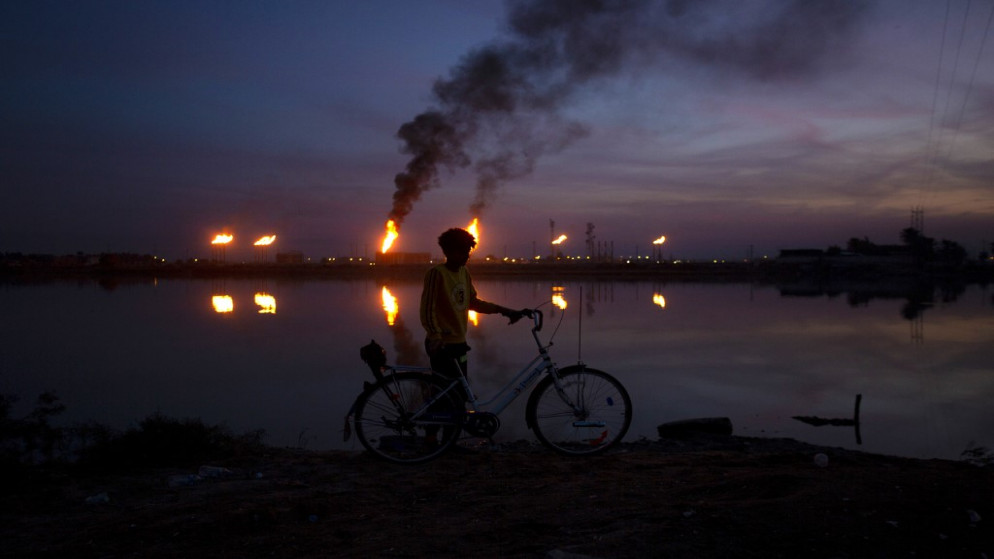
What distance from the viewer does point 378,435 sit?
244 inches

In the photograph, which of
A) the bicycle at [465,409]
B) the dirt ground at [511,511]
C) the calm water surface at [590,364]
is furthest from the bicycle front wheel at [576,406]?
the calm water surface at [590,364]

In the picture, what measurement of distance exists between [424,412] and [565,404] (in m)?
1.35

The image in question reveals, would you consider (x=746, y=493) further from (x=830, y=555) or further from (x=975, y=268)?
(x=975, y=268)

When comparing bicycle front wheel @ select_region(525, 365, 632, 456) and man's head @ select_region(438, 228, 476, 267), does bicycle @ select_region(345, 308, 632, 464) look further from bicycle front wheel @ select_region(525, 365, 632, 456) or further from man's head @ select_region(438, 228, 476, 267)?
man's head @ select_region(438, 228, 476, 267)

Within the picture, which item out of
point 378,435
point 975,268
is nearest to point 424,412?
point 378,435

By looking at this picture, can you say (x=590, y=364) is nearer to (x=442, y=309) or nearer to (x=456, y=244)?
(x=456, y=244)

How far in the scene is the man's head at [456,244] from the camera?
6.33m

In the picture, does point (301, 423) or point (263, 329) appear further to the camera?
point (263, 329)

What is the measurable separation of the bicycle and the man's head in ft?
2.93

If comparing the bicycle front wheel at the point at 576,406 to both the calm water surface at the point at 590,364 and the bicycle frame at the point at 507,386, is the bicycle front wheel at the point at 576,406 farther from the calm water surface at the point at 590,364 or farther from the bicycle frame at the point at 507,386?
the calm water surface at the point at 590,364

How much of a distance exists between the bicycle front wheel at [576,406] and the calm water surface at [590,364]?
71 centimetres

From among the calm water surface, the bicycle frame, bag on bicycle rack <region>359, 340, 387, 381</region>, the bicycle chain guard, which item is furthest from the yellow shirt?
the calm water surface

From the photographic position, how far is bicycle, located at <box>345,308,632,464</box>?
598cm

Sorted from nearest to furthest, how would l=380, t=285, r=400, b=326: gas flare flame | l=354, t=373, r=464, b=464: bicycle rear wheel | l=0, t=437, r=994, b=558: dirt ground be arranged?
l=0, t=437, r=994, b=558: dirt ground < l=354, t=373, r=464, b=464: bicycle rear wheel < l=380, t=285, r=400, b=326: gas flare flame
